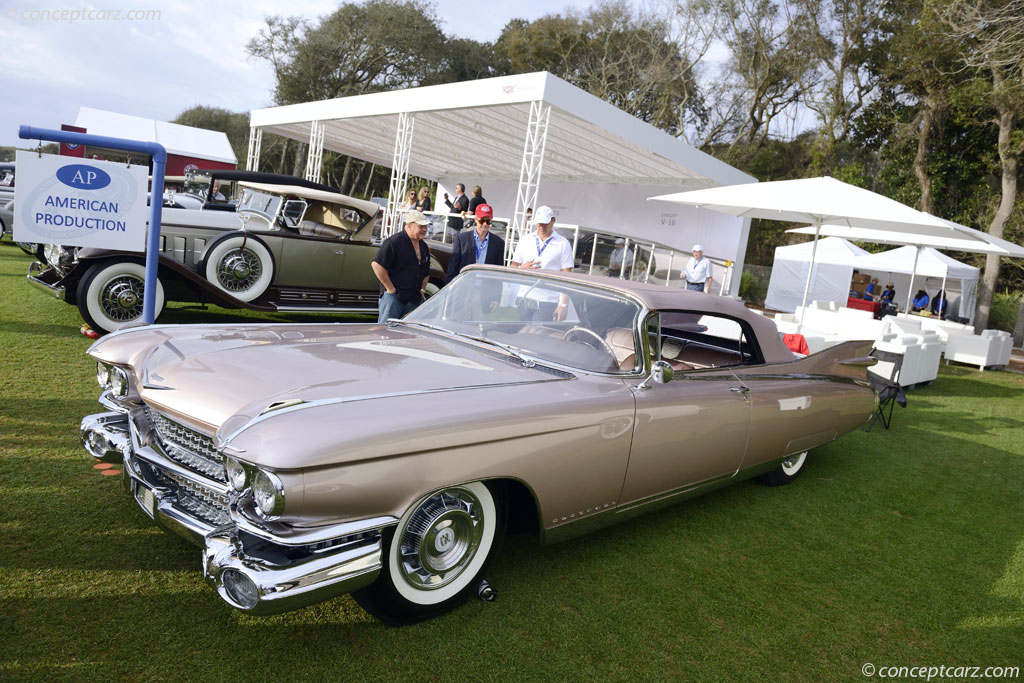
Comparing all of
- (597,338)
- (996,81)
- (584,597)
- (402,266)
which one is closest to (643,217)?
(996,81)

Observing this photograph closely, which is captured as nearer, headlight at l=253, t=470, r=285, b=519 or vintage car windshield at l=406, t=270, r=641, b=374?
headlight at l=253, t=470, r=285, b=519

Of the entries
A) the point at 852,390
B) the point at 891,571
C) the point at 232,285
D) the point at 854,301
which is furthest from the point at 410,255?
the point at 854,301

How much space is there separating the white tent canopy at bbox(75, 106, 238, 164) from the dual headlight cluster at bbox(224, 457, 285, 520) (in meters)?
26.5

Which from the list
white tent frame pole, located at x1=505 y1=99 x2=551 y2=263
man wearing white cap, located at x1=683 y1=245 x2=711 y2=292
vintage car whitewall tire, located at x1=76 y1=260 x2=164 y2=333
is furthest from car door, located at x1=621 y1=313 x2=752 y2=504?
man wearing white cap, located at x1=683 y1=245 x2=711 y2=292

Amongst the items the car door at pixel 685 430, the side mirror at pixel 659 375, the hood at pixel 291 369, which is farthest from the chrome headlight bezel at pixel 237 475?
the side mirror at pixel 659 375

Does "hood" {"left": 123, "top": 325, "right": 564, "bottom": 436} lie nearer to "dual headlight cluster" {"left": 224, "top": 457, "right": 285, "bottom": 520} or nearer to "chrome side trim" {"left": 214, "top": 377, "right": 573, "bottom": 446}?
"chrome side trim" {"left": 214, "top": 377, "right": 573, "bottom": 446}

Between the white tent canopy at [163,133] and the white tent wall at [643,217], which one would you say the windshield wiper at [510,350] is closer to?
the white tent wall at [643,217]

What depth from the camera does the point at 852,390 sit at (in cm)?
477

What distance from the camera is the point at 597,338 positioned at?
337cm

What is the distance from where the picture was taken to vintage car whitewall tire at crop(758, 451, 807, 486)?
15.7ft

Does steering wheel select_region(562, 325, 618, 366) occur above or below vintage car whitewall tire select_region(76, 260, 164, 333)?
above

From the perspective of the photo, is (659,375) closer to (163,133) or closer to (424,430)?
(424,430)

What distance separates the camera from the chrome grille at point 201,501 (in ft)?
8.04

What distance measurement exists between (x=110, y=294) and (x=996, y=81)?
20.2 meters
